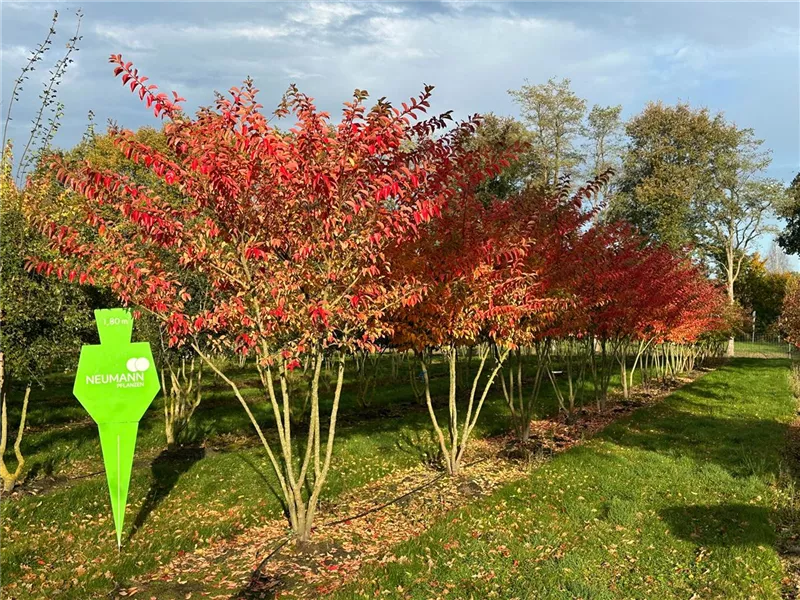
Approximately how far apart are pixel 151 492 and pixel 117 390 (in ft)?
9.90

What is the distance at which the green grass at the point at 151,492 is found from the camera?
19.8 feet

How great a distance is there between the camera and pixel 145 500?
26.8 feet

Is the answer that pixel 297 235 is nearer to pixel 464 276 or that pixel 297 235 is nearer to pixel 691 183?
pixel 464 276

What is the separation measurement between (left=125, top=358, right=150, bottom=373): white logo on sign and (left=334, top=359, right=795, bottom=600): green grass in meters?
3.40

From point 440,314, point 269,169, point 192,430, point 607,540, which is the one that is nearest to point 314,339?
point 269,169

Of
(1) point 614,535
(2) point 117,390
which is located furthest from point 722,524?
(2) point 117,390

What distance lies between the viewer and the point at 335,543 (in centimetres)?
659

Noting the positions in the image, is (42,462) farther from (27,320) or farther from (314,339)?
(314,339)

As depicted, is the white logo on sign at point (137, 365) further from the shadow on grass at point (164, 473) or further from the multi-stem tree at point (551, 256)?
the multi-stem tree at point (551, 256)

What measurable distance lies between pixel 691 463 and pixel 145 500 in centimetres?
906

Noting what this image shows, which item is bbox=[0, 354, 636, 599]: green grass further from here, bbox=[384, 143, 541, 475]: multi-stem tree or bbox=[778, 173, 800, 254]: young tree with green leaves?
bbox=[778, 173, 800, 254]: young tree with green leaves

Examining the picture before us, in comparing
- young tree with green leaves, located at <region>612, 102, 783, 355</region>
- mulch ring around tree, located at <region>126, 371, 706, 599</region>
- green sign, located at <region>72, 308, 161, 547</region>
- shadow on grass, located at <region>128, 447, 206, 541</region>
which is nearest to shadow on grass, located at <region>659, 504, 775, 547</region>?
mulch ring around tree, located at <region>126, 371, 706, 599</region>

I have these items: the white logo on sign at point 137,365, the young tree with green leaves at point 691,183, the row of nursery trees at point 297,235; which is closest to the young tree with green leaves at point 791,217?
the young tree with green leaves at point 691,183

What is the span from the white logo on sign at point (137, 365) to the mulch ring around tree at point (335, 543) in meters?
2.22
